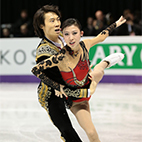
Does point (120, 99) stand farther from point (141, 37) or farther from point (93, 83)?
point (93, 83)

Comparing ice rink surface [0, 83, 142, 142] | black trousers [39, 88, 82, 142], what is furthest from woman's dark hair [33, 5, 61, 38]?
ice rink surface [0, 83, 142, 142]

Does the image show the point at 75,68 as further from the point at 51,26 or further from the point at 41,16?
the point at 41,16

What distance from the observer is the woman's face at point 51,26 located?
10.2 feet

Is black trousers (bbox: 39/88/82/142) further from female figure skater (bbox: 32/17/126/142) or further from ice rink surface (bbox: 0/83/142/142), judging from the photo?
ice rink surface (bbox: 0/83/142/142)

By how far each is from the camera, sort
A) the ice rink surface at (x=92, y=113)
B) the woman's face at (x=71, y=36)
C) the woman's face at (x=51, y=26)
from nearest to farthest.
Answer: the woman's face at (x=71, y=36) → the woman's face at (x=51, y=26) → the ice rink surface at (x=92, y=113)

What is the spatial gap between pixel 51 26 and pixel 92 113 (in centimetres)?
274

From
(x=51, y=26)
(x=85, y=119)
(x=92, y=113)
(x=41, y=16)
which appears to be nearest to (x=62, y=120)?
(x=85, y=119)

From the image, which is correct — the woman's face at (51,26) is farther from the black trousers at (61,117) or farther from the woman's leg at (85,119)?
the woman's leg at (85,119)

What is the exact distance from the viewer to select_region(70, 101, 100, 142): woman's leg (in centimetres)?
289

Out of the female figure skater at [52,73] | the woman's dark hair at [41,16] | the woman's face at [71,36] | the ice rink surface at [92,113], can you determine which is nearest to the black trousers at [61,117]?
the female figure skater at [52,73]

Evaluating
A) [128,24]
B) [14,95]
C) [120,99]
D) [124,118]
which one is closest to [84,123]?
[124,118]

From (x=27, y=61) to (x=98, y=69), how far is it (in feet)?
18.9

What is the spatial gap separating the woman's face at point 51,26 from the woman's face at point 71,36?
0.15 metres

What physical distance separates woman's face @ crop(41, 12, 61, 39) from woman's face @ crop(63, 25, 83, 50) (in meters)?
0.15
